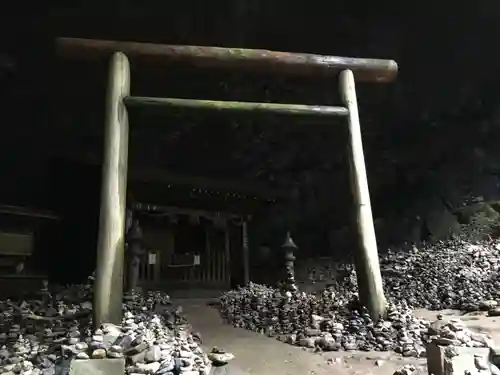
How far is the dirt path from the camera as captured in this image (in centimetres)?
389

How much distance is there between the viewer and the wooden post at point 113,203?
14.2ft

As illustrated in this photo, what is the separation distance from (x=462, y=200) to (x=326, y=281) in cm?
404

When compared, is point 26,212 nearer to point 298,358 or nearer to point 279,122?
point 279,122

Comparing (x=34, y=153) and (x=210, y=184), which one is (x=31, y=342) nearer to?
(x=210, y=184)

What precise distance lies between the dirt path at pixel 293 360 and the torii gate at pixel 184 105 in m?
0.88

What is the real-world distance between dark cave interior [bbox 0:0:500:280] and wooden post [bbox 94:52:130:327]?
4.02 meters

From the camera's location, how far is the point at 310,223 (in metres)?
14.1

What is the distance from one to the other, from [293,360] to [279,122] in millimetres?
5328

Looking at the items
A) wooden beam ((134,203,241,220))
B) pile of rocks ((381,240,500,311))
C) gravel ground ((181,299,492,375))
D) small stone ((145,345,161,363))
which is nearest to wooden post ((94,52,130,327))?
small stone ((145,345,161,363))

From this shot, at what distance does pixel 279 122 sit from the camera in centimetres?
879

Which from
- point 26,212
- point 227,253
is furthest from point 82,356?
point 227,253

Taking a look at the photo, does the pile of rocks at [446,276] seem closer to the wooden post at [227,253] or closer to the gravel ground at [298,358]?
the gravel ground at [298,358]

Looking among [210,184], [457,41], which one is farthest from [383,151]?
[210,184]

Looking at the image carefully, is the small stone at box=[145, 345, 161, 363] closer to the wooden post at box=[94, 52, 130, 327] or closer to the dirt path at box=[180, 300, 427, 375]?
the dirt path at box=[180, 300, 427, 375]
